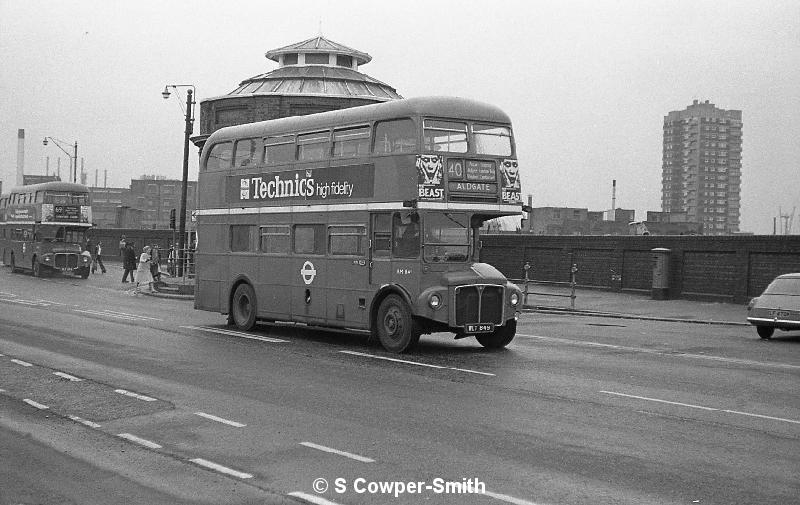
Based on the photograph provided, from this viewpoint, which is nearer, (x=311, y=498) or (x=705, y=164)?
(x=311, y=498)

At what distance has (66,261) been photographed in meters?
50.2

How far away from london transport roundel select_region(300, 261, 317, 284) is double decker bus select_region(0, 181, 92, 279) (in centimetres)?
3247

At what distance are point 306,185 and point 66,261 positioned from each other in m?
33.7

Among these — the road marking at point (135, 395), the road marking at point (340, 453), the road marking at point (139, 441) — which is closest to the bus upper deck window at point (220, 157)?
the road marking at point (135, 395)

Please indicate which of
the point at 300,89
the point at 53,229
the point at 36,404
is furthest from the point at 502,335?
the point at 300,89

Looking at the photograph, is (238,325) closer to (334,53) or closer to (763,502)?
(763,502)

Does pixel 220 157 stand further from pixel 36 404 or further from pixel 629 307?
pixel 629 307

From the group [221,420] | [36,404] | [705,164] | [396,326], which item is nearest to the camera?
[221,420]

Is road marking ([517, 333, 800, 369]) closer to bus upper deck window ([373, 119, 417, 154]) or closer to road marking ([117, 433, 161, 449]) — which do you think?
bus upper deck window ([373, 119, 417, 154])

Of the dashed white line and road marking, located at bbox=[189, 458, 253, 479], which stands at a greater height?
the dashed white line

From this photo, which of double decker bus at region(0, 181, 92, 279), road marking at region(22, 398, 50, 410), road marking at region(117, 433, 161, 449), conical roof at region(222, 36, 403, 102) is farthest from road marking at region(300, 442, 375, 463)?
conical roof at region(222, 36, 403, 102)

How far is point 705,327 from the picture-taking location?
26469 mm

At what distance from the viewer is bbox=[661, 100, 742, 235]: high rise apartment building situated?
154375 millimetres

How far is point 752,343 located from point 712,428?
11449 millimetres
